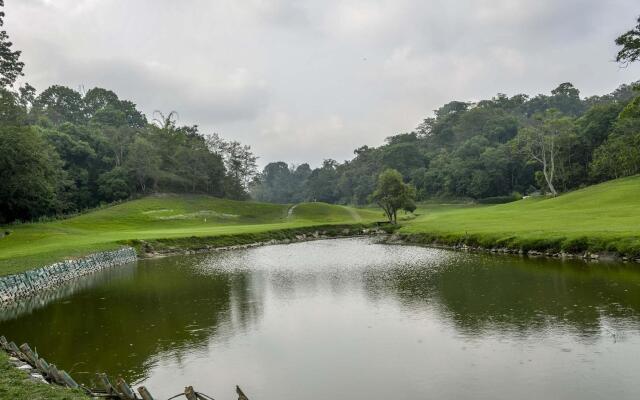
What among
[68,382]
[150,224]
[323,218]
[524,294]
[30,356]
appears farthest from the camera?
[323,218]

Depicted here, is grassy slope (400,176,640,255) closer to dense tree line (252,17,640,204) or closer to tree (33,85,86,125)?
dense tree line (252,17,640,204)

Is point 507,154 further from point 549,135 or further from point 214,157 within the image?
point 214,157

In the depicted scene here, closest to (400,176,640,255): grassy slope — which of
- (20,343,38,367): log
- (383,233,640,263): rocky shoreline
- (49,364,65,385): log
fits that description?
(383,233,640,263): rocky shoreline

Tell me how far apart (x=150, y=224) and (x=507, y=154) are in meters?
82.0

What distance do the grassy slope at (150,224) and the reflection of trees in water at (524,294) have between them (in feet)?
82.3

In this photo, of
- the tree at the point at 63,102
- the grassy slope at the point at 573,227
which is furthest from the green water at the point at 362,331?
the tree at the point at 63,102

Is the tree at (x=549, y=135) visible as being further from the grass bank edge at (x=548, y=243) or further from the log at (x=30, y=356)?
the log at (x=30, y=356)

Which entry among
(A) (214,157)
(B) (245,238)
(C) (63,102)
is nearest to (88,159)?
(A) (214,157)

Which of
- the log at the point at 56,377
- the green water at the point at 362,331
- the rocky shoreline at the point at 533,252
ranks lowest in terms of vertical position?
the green water at the point at 362,331

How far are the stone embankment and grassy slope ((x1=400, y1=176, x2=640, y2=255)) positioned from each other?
104 feet

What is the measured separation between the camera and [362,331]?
18.5 meters

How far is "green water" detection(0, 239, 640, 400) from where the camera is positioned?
43.1ft

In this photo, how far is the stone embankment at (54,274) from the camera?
1074 inches

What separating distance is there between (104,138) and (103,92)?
224 ft
